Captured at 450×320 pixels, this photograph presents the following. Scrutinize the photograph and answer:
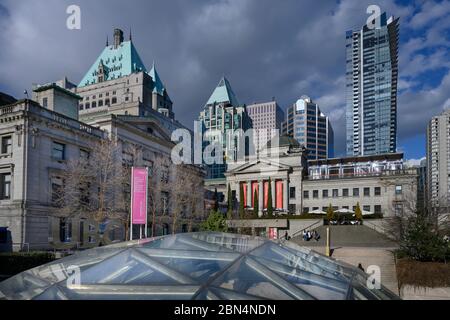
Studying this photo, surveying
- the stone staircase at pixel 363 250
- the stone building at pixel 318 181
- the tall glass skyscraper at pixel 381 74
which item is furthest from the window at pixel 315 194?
the tall glass skyscraper at pixel 381 74

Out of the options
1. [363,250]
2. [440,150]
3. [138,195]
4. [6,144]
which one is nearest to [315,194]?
[363,250]

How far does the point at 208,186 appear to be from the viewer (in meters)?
91.1

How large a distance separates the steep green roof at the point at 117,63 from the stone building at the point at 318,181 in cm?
4584

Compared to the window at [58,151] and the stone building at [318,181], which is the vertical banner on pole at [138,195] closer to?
the window at [58,151]

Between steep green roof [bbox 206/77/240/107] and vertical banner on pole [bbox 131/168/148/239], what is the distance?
136m

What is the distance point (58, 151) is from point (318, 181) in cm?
5415

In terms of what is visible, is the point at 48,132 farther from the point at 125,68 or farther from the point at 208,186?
the point at 125,68

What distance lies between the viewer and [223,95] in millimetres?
160000

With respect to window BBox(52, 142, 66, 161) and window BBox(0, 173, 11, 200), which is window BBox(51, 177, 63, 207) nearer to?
window BBox(52, 142, 66, 161)

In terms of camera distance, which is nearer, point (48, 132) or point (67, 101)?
point (48, 132)

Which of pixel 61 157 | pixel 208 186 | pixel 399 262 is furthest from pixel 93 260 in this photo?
pixel 208 186

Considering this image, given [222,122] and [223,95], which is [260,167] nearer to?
[222,122]

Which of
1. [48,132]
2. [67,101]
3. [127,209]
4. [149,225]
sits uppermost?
[67,101]
